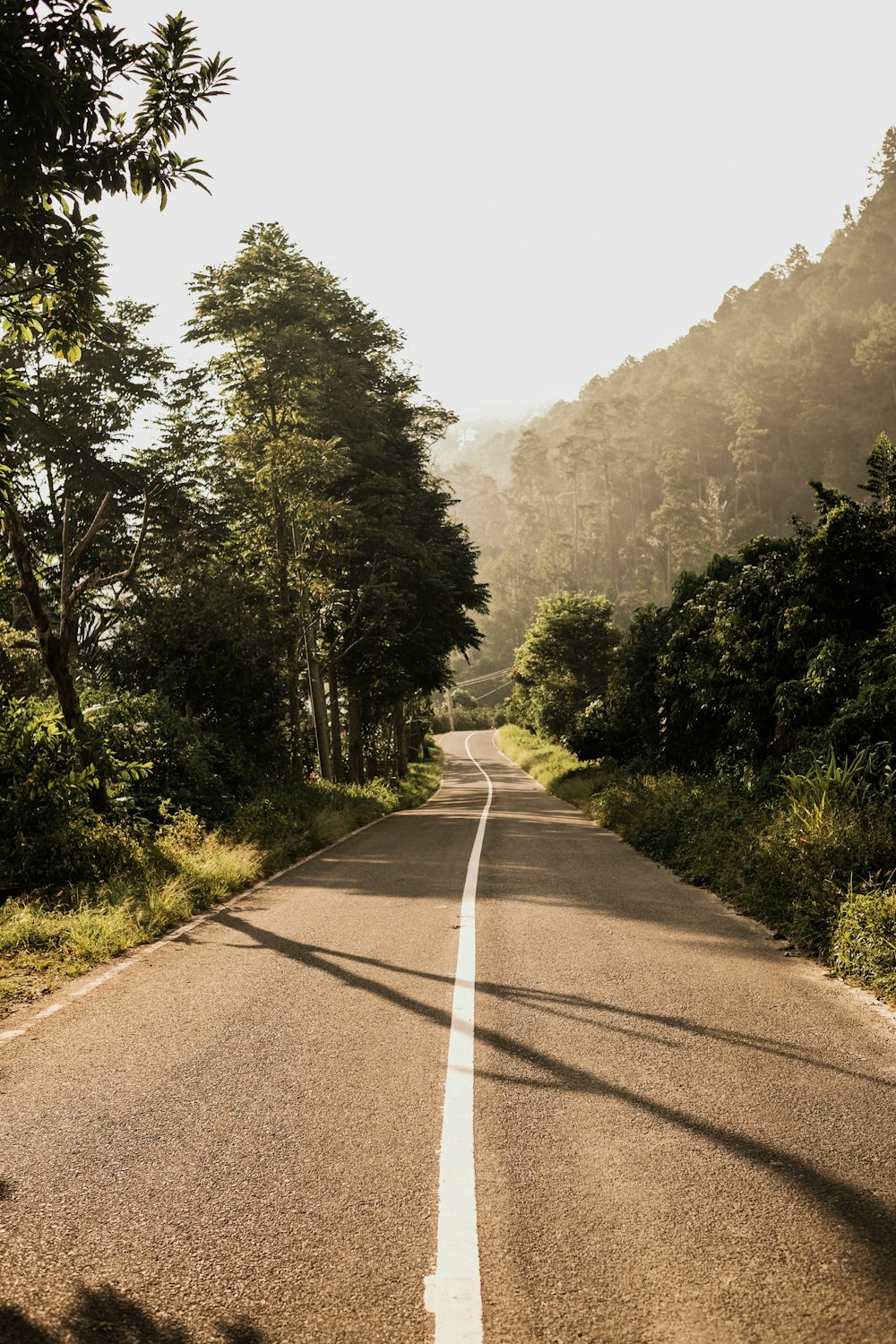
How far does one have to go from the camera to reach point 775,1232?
342 cm

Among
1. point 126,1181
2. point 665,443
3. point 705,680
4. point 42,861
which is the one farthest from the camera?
point 665,443

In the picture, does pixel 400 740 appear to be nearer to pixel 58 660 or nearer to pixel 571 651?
pixel 571 651

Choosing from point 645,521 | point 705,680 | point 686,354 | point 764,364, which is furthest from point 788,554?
point 686,354

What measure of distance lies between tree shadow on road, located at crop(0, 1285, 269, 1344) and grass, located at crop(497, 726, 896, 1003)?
499 centimetres

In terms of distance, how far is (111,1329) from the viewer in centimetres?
295

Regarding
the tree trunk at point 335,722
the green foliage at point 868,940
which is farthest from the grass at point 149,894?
the tree trunk at point 335,722

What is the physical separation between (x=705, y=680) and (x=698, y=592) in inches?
137

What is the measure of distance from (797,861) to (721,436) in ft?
353

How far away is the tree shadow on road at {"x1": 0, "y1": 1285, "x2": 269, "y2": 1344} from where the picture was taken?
290 centimetres

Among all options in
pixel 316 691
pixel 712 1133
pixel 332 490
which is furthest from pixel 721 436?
pixel 712 1133

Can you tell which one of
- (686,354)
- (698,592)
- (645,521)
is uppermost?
(686,354)

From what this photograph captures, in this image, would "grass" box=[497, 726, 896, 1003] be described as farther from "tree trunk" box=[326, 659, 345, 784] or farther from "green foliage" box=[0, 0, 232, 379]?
"tree trunk" box=[326, 659, 345, 784]

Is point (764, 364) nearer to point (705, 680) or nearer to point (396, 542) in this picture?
point (396, 542)

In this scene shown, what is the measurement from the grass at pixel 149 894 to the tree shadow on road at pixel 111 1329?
4.14m
